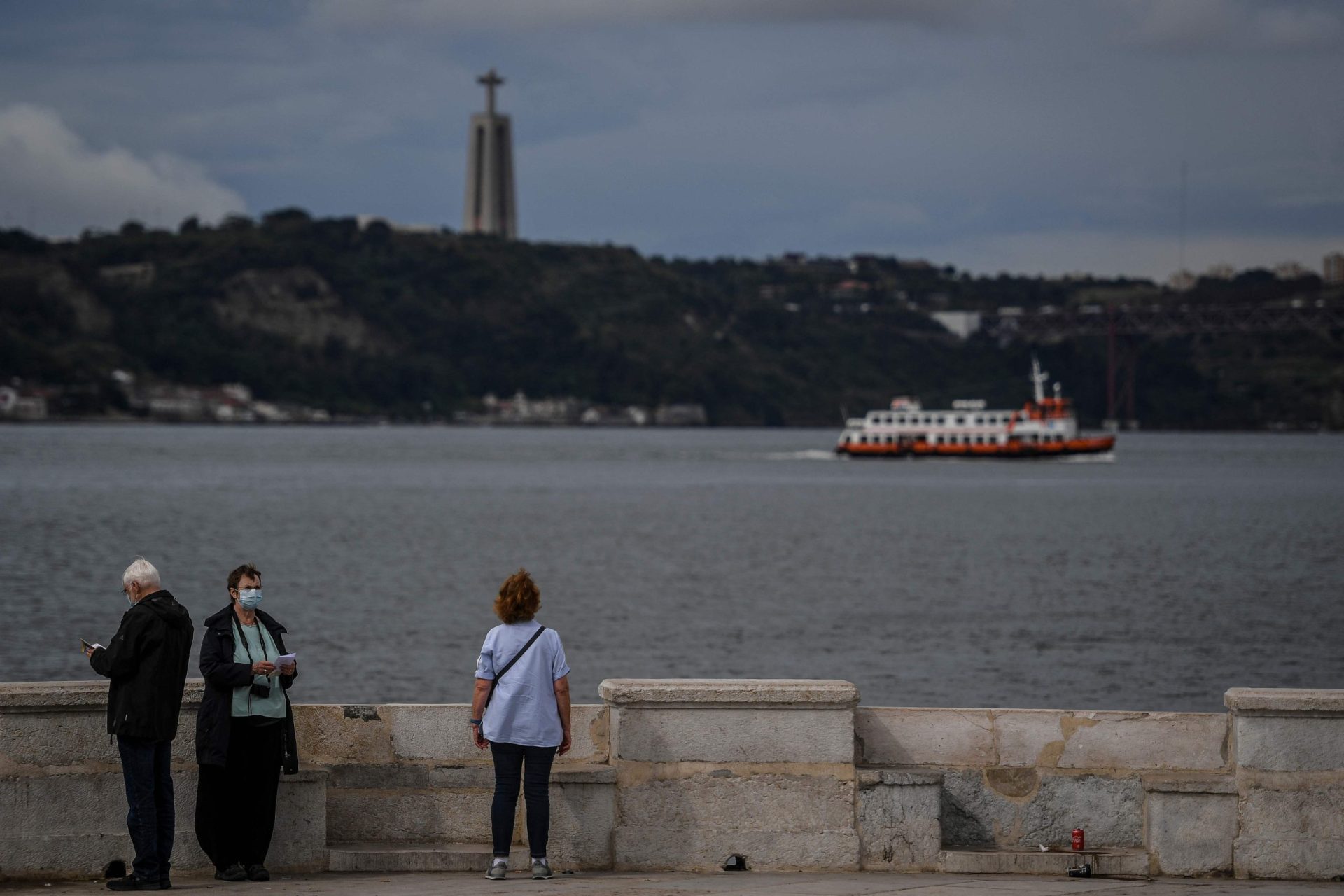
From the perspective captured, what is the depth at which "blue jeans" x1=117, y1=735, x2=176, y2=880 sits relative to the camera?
900 centimetres

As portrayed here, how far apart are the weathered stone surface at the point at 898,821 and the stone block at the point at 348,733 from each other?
270 cm

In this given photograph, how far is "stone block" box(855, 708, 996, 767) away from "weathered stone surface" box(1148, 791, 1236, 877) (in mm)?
1061

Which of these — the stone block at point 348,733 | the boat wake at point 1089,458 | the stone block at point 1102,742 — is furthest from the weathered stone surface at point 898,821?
the boat wake at point 1089,458

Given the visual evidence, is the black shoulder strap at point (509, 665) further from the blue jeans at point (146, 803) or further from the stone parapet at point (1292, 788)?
the stone parapet at point (1292, 788)

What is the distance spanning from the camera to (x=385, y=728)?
10.0m

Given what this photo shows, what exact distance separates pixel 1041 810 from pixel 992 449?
135m

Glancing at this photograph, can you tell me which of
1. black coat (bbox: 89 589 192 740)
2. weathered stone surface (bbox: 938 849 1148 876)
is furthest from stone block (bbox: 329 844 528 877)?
weathered stone surface (bbox: 938 849 1148 876)

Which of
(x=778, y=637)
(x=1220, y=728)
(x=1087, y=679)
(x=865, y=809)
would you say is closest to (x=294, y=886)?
(x=865, y=809)

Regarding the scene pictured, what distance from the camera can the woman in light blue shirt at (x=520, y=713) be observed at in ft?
30.4

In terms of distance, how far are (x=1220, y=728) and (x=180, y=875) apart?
19.0 feet

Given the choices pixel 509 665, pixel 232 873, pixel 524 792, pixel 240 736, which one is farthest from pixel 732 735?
pixel 232 873

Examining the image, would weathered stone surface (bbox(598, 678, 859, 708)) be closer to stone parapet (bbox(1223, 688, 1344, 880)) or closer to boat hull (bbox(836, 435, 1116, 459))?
stone parapet (bbox(1223, 688, 1344, 880))

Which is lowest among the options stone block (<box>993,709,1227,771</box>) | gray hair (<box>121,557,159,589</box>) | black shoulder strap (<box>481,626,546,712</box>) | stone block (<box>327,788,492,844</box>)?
stone block (<box>327,788,492,844</box>)

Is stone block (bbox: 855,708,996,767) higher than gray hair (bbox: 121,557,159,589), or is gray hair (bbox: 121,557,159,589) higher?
gray hair (bbox: 121,557,159,589)
